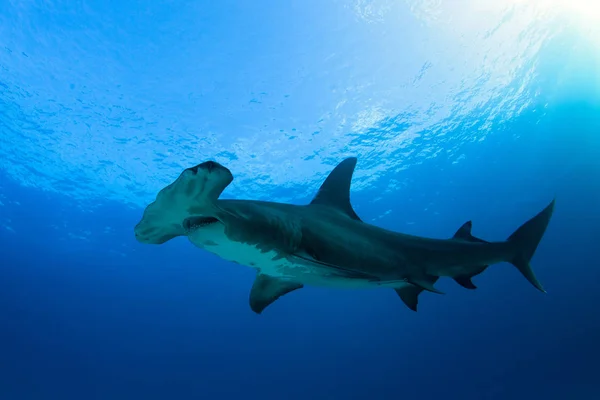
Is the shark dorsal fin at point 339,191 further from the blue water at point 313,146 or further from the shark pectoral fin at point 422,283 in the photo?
the blue water at point 313,146

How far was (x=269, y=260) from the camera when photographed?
338 centimetres

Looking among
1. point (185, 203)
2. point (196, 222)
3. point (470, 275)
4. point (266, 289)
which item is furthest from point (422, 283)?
point (185, 203)

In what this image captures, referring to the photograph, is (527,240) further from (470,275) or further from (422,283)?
(422,283)

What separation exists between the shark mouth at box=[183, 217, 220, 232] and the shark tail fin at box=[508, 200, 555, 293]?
3.76 m

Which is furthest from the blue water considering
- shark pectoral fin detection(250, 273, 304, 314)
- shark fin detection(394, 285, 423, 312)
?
shark fin detection(394, 285, 423, 312)

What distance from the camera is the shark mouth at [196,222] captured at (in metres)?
2.83

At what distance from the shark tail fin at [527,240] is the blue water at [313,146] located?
9115 millimetres

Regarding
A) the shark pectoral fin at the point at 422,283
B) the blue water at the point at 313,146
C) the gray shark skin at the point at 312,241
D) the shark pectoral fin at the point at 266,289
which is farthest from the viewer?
the blue water at the point at 313,146

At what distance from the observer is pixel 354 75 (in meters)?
13.5

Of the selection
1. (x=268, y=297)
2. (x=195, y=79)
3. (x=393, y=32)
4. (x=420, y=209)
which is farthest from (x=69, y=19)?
(x=420, y=209)

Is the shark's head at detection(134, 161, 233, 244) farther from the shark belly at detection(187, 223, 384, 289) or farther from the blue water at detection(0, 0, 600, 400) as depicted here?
the blue water at detection(0, 0, 600, 400)

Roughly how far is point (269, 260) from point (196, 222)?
854mm

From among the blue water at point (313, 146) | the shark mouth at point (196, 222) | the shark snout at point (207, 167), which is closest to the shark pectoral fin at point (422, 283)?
the shark mouth at point (196, 222)

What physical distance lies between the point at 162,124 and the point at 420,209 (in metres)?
18.0
